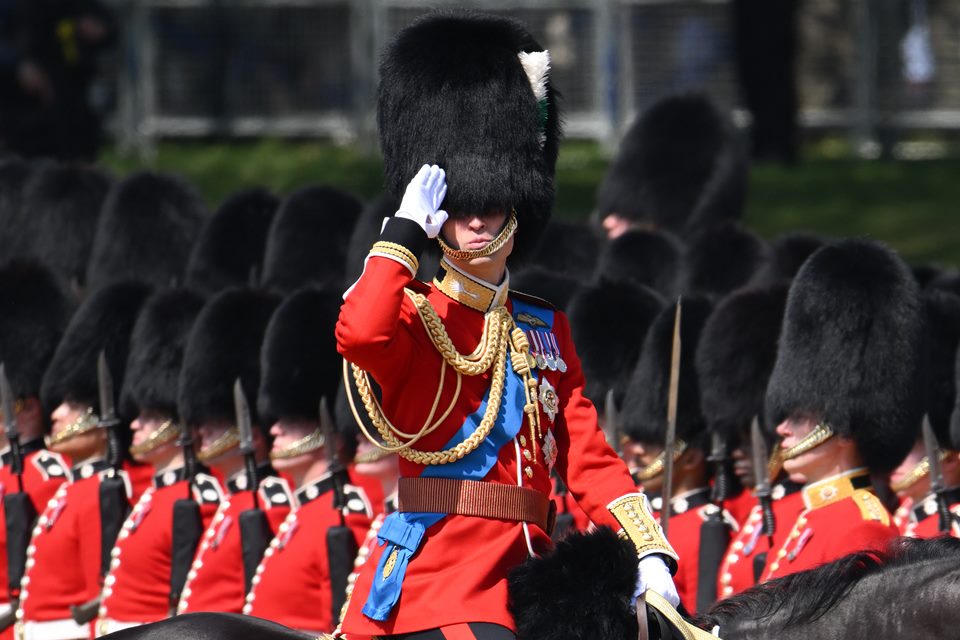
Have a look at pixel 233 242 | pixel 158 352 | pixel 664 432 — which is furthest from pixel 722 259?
pixel 158 352

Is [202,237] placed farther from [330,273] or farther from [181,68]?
[181,68]

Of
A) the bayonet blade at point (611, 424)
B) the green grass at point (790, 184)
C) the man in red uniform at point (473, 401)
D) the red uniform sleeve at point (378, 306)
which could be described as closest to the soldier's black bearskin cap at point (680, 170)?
the green grass at point (790, 184)

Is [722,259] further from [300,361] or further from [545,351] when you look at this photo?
[545,351]

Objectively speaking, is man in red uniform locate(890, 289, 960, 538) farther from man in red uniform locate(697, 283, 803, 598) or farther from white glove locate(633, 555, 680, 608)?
white glove locate(633, 555, 680, 608)

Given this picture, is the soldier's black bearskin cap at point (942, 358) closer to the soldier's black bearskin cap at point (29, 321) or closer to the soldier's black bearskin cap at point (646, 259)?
the soldier's black bearskin cap at point (646, 259)

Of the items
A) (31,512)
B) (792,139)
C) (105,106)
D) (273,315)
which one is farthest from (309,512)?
(105,106)

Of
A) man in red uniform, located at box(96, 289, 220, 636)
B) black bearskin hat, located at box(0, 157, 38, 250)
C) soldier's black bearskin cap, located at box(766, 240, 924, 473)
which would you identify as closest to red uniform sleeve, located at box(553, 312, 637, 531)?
soldier's black bearskin cap, located at box(766, 240, 924, 473)

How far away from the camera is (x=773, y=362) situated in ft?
16.8

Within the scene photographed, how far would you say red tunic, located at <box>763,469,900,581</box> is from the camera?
4.20m

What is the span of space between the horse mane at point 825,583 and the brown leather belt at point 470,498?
380 millimetres

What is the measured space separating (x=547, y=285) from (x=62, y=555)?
5.52 ft

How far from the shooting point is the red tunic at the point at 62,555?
5.70 metres

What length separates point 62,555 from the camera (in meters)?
5.71

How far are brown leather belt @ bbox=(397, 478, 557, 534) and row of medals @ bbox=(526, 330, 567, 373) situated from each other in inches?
9.1
